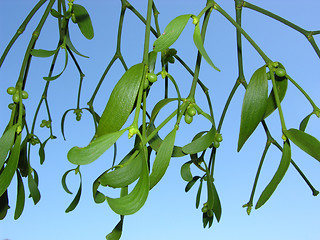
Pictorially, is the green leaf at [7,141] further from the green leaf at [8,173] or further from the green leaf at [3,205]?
the green leaf at [3,205]

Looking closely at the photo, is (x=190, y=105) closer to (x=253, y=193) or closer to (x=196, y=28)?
(x=196, y=28)

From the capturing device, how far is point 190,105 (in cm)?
47

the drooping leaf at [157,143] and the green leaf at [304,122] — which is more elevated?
the green leaf at [304,122]

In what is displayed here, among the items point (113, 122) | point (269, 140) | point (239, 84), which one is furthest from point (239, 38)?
point (113, 122)

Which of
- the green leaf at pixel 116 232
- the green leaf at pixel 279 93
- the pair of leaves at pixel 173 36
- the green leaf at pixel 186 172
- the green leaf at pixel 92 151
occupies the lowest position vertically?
the green leaf at pixel 116 232

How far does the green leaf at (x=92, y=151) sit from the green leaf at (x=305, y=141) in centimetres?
21

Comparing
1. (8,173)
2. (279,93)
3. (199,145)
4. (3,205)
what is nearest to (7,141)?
(8,173)

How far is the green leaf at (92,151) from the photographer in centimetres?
37

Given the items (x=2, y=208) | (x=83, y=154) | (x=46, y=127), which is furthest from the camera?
(x=46, y=127)

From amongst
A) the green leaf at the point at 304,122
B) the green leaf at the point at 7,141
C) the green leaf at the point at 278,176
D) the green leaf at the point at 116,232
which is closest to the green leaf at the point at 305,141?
the green leaf at the point at 278,176

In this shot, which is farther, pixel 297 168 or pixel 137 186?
pixel 297 168

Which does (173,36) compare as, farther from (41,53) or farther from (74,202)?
(74,202)

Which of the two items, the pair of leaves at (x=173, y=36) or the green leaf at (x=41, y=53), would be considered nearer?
the pair of leaves at (x=173, y=36)

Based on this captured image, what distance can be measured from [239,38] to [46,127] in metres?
0.52
